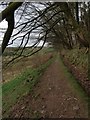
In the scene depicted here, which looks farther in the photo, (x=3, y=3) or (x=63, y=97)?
(x=63, y=97)

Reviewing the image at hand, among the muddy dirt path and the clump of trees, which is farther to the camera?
the muddy dirt path

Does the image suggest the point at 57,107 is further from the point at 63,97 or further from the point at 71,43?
the point at 71,43

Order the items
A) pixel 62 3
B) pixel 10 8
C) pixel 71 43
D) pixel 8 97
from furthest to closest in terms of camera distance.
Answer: pixel 71 43 → pixel 8 97 → pixel 62 3 → pixel 10 8

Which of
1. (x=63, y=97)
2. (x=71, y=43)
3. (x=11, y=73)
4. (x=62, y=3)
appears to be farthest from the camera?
(x=71, y=43)

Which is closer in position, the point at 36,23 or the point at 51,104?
the point at 36,23

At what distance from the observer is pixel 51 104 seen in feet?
47.8

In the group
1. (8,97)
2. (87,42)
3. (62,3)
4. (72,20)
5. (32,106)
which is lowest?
(8,97)

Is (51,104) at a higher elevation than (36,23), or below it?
below

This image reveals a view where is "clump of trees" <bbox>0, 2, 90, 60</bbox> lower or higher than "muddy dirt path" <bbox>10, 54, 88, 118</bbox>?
higher

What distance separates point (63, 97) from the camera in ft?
49.1

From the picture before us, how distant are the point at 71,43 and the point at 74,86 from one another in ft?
80.8

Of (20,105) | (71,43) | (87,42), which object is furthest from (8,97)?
(71,43)

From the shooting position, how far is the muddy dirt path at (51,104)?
1256 cm

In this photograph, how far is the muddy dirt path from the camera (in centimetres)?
1256
